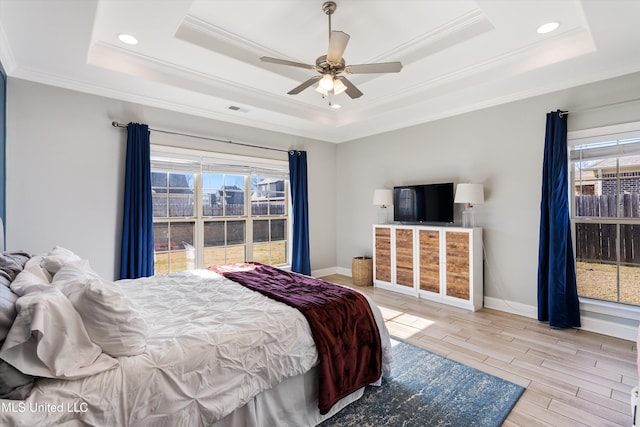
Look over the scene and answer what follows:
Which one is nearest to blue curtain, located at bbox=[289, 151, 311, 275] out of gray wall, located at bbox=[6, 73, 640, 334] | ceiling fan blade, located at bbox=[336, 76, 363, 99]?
gray wall, located at bbox=[6, 73, 640, 334]

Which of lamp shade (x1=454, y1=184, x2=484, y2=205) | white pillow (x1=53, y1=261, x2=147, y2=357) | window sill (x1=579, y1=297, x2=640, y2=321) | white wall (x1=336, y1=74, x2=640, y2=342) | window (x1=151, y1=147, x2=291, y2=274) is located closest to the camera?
white pillow (x1=53, y1=261, x2=147, y2=357)

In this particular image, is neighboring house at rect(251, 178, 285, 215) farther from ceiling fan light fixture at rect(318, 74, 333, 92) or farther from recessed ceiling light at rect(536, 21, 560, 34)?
recessed ceiling light at rect(536, 21, 560, 34)

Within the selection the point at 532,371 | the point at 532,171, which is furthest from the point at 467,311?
the point at 532,171

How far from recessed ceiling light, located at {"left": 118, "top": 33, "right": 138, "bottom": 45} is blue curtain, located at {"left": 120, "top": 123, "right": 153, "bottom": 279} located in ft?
3.58

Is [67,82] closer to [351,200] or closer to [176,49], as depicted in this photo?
[176,49]

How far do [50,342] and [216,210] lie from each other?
11.5 ft

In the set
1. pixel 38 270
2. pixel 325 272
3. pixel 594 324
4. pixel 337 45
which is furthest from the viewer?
pixel 325 272

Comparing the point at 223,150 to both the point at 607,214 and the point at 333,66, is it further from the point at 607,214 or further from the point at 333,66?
the point at 607,214

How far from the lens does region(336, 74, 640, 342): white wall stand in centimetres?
333

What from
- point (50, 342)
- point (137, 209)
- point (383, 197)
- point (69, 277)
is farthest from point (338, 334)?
point (383, 197)

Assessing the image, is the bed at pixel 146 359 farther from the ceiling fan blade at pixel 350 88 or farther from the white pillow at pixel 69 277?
the ceiling fan blade at pixel 350 88

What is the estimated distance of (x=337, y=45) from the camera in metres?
2.36

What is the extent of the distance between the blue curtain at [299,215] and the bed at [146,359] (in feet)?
10.1

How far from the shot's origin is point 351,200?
5879mm
